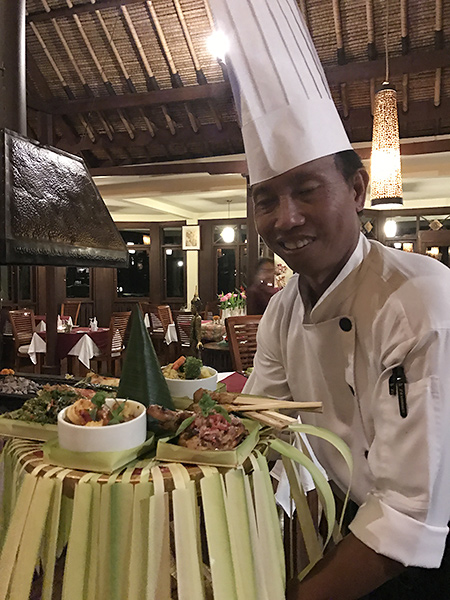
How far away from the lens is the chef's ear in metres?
1.03

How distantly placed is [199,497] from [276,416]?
0.70 feet

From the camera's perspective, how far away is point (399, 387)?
861 mm

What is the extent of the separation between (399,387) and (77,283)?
10.1 meters

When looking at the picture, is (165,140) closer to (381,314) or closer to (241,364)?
(241,364)

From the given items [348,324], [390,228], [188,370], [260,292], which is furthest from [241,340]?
[390,228]

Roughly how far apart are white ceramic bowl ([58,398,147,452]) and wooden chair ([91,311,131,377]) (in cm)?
555

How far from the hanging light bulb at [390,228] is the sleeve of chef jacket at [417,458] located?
8320mm

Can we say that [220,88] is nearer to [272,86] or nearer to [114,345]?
[114,345]

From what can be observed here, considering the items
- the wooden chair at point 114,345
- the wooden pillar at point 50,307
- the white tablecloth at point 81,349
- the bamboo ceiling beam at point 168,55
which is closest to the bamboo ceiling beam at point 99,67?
the bamboo ceiling beam at point 168,55

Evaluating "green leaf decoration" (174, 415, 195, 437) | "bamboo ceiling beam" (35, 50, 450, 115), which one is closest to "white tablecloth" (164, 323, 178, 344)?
"bamboo ceiling beam" (35, 50, 450, 115)

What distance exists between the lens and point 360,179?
1037 millimetres

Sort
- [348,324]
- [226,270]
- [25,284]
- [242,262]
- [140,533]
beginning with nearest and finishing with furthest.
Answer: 1. [140,533]
2. [348,324]
3. [25,284]
4. [242,262]
5. [226,270]

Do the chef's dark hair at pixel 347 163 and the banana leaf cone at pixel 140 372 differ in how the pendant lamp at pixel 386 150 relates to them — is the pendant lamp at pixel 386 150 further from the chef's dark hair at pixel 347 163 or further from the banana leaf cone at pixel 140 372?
the banana leaf cone at pixel 140 372

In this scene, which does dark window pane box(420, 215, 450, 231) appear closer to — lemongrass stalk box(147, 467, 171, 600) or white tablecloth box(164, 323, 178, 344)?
white tablecloth box(164, 323, 178, 344)
